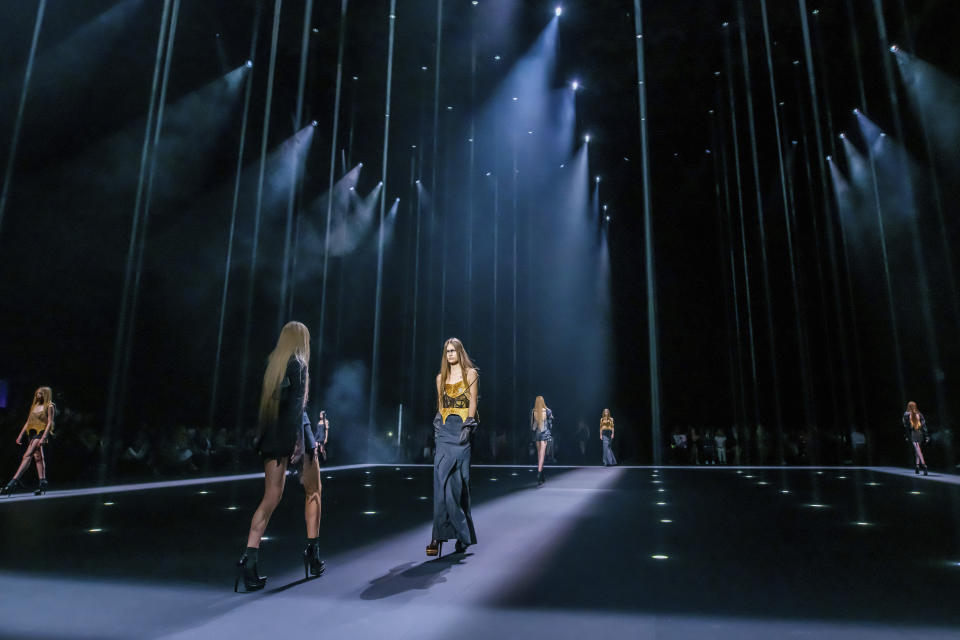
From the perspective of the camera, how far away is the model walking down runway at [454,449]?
379cm

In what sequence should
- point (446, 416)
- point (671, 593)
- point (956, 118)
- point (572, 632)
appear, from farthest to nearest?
1. point (956, 118)
2. point (446, 416)
3. point (671, 593)
4. point (572, 632)

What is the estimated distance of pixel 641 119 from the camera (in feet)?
51.5

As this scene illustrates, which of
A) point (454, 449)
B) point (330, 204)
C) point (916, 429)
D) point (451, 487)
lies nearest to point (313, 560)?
Result: point (451, 487)

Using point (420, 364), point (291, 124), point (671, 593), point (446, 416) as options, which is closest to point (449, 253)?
point (420, 364)

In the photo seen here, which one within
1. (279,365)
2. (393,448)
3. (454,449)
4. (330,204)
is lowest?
(393,448)

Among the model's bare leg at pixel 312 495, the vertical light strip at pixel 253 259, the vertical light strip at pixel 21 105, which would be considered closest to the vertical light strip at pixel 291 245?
the vertical light strip at pixel 253 259

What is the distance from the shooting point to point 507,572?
3.29m

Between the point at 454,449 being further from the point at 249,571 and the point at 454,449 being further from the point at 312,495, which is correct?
the point at 249,571

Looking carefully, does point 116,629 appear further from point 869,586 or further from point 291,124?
point 291,124

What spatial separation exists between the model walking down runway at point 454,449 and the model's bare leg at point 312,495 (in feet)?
2.57

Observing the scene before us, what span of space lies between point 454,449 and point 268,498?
4.31ft

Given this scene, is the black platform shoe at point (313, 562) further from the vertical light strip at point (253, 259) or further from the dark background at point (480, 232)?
the vertical light strip at point (253, 259)

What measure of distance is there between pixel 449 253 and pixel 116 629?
16777mm

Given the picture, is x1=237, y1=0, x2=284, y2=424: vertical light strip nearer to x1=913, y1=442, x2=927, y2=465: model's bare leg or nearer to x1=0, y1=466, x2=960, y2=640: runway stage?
x1=0, y1=466, x2=960, y2=640: runway stage
